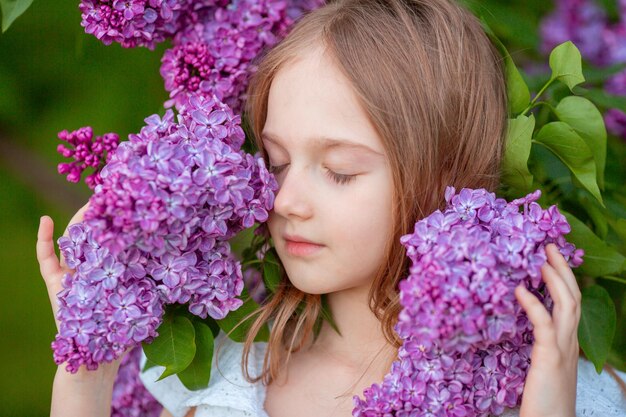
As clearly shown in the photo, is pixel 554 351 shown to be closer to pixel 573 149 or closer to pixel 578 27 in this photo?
pixel 573 149

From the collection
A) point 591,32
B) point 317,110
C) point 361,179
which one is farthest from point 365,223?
point 591,32

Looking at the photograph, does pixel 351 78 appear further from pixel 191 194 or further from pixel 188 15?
pixel 188 15

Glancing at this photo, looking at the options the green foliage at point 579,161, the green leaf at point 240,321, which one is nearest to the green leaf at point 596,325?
the green foliage at point 579,161

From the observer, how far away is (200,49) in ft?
6.20

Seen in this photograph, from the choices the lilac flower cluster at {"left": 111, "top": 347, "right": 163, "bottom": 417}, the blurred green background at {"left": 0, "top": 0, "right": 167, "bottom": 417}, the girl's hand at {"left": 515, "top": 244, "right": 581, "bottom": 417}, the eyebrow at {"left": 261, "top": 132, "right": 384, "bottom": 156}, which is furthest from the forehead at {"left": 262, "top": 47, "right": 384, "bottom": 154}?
the blurred green background at {"left": 0, "top": 0, "right": 167, "bottom": 417}

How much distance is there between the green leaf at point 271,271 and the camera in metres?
1.90

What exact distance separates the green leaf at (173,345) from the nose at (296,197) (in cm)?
30

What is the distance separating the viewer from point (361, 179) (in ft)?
5.46

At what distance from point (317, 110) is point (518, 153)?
0.43m

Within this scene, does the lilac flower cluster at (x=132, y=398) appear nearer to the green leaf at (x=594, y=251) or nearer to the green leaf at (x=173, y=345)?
the green leaf at (x=173, y=345)

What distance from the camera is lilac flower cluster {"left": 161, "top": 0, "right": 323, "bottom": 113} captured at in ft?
6.26

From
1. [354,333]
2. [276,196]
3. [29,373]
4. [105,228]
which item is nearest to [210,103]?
[276,196]

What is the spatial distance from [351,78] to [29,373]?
2137 millimetres

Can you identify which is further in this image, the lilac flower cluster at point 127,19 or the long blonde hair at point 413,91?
the lilac flower cluster at point 127,19
